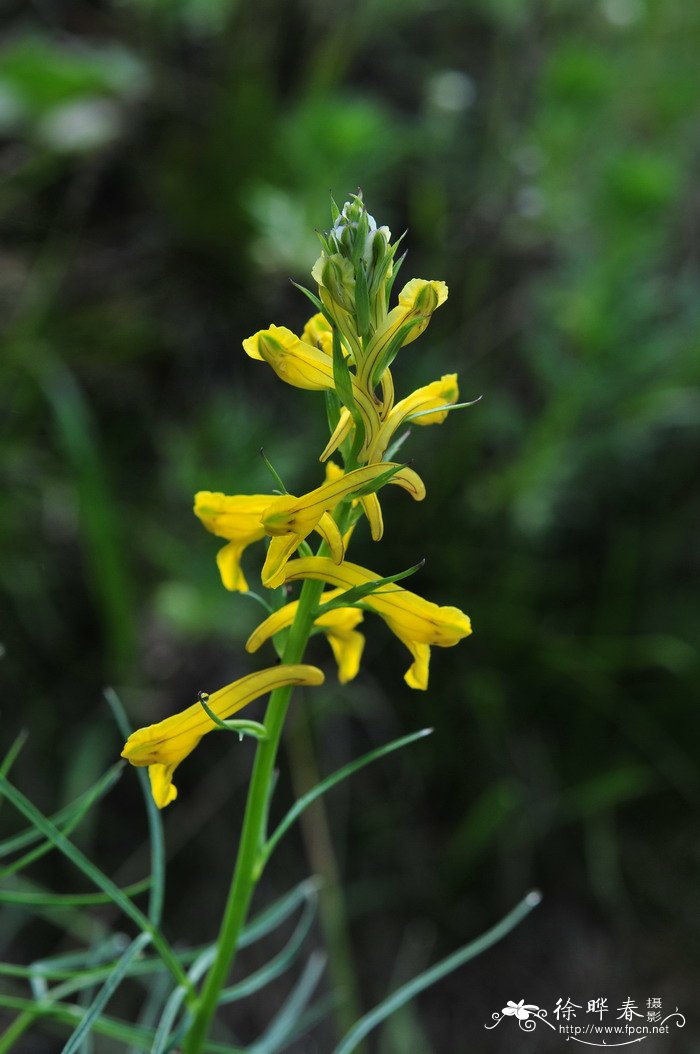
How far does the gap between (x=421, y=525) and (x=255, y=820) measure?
5.76 feet

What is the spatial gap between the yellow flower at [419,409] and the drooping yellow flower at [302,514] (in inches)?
1.2

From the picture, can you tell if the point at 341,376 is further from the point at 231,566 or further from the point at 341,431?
the point at 231,566

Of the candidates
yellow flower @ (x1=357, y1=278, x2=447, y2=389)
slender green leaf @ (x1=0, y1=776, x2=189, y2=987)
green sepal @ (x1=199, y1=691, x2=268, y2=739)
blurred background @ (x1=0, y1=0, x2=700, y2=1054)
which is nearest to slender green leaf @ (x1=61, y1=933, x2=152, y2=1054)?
slender green leaf @ (x1=0, y1=776, x2=189, y2=987)

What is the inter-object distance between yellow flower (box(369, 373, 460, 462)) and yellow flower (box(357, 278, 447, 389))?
4 cm

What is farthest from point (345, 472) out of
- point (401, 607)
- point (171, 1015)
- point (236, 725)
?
point (171, 1015)

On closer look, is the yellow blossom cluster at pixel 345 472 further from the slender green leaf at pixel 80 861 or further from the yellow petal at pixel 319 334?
the slender green leaf at pixel 80 861

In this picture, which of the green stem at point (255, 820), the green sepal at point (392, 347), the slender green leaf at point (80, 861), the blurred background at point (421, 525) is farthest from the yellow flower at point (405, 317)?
the blurred background at point (421, 525)

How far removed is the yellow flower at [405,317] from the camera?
2.65ft

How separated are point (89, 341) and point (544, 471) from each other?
1445 millimetres

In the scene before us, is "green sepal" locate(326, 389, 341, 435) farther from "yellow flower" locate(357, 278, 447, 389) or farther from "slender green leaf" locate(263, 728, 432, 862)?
"slender green leaf" locate(263, 728, 432, 862)

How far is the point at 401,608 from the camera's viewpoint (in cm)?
88
